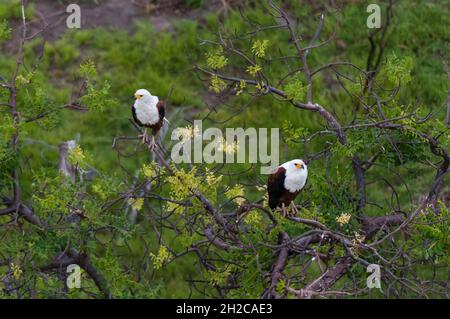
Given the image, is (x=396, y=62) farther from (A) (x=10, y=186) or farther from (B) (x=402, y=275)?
(A) (x=10, y=186)

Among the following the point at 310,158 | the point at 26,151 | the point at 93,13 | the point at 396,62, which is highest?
the point at 396,62

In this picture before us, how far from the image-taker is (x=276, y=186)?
21.1 ft

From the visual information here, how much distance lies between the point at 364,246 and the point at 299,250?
546 millimetres

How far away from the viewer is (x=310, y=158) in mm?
6973

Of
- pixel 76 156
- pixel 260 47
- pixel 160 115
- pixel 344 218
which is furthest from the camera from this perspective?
pixel 160 115

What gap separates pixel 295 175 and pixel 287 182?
0.22ft

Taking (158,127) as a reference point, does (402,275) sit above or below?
below

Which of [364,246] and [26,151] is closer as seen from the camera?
[364,246]

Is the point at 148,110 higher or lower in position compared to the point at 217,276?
higher

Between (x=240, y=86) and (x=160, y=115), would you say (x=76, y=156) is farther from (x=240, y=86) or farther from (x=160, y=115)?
(x=240, y=86)

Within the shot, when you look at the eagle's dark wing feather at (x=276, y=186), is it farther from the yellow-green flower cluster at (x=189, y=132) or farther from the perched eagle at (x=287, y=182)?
the yellow-green flower cluster at (x=189, y=132)

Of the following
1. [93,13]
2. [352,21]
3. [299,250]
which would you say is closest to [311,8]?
[352,21]

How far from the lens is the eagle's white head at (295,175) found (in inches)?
252

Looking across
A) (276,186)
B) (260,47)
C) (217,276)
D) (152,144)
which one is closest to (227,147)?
(276,186)
